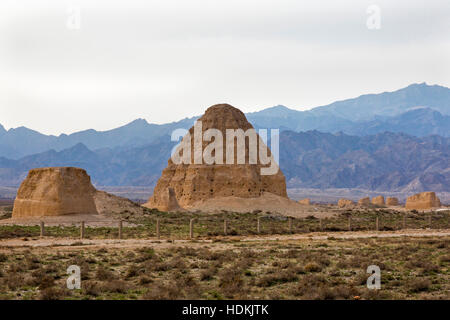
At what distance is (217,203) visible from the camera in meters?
55.0

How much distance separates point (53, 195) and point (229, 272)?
22.6m

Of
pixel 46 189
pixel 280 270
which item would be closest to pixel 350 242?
pixel 280 270

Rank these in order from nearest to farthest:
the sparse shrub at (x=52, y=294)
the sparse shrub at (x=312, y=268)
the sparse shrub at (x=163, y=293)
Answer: the sparse shrub at (x=163, y=293) < the sparse shrub at (x=52, y=294) < the sparse shrub at (x=312, y=268)

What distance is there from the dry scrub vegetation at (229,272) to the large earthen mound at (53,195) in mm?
14434

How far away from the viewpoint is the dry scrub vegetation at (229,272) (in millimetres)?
12336

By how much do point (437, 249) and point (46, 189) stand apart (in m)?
23.8

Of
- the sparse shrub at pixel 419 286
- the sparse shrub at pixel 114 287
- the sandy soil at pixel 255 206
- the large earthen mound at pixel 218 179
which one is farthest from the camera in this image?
the large earthen mound at pixel 218 179

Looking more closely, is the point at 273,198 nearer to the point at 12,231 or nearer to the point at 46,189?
the point at 46,189

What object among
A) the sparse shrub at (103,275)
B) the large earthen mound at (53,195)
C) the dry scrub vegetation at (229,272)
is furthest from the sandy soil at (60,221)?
the sparse shrub at (103,275)

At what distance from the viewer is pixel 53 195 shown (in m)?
34.7

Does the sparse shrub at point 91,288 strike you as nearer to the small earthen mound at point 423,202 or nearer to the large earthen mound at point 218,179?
the large earthen mound at point 218,179

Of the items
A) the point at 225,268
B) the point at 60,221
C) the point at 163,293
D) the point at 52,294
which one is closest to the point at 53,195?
the point at 60,221

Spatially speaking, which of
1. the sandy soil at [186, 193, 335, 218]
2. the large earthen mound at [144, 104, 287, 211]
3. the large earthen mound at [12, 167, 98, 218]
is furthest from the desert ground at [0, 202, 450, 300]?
the large earthen mound at [144, 104, 287, 211]

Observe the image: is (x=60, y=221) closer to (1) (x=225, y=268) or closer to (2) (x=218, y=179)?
(1) (x=225, y=268)
